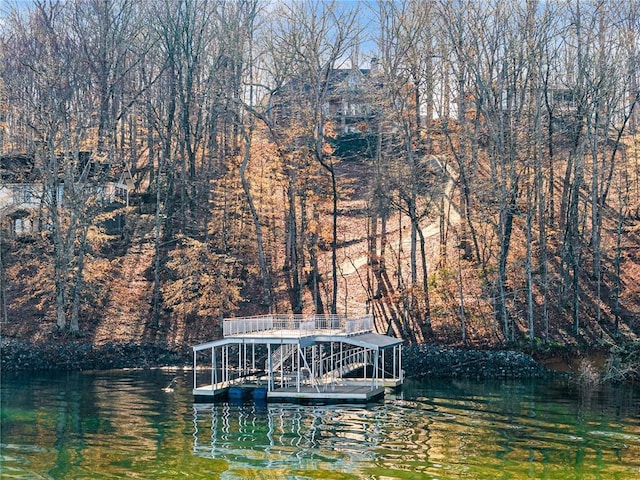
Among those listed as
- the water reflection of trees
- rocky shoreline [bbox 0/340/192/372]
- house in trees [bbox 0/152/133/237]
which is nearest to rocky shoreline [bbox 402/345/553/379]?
the water reflection of trees

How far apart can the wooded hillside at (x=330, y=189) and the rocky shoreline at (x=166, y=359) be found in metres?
2.23

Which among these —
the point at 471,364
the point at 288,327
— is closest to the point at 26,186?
the point at 288,327

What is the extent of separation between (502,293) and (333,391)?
14.1m

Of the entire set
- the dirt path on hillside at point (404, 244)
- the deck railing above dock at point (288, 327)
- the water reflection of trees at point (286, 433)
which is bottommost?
the water reflection of trees at point (286, 433)

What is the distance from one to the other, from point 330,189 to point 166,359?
1679 cm

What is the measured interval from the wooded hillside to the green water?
11.6m

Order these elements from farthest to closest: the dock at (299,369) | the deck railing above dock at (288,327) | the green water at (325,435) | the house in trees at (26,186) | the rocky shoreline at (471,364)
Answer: the house in trees at (26,186) → the rocky shoreline at (471,364) → the deck railing above dock at (288,327) → the dock at (299,369) → the green water at (325,435)

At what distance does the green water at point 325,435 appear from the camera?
2023cm

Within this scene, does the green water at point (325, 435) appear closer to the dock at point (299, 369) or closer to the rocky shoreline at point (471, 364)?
the dock at point (299, 369)

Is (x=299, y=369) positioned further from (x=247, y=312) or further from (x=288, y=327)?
(x=247, y=312)

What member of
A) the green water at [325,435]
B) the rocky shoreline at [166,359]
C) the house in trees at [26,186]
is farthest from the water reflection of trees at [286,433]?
the house in trees at [26,186]

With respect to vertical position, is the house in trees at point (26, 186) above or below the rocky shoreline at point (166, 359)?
above

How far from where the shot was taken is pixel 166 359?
42656 millimetres

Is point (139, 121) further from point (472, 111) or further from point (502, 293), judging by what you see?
point (502, 293)
